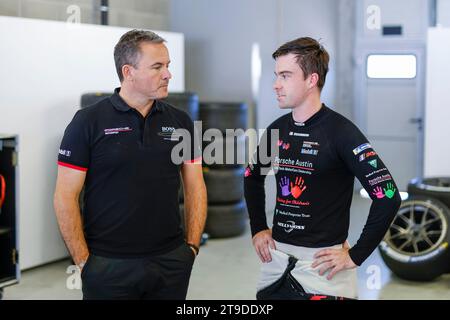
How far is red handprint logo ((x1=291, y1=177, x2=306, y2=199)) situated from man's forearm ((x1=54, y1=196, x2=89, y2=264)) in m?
0.71

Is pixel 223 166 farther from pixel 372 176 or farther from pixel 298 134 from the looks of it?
pixel 372 176

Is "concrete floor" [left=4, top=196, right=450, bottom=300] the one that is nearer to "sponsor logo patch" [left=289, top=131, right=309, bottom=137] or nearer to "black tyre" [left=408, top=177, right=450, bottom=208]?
"black tyre" [left=408, top=177, right=450, bottom=208]

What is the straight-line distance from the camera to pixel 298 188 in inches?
84.8

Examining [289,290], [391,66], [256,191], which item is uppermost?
[391,66]

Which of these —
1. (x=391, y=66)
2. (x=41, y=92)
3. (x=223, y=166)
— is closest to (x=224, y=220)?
(x=223, y=166)

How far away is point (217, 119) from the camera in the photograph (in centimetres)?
594

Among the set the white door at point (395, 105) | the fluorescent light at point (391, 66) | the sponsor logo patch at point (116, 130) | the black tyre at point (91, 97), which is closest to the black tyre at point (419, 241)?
the black tyre at point (91, 97)

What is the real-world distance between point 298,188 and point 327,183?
0.31ft

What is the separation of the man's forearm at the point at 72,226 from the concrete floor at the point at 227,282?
7.18 ft

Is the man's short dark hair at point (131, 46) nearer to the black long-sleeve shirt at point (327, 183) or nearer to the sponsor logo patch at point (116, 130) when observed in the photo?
the sponsor logo patch at point (116, 130)

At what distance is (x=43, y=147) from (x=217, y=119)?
1.68 meters

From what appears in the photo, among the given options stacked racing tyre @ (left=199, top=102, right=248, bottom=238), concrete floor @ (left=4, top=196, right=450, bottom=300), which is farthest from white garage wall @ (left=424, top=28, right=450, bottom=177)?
stacked racing tyre @ (left=199, top=102, right=248, bottom=238)

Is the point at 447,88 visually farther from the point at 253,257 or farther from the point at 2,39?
the point at 2,39

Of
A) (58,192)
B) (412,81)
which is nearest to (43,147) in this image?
(58,192)
